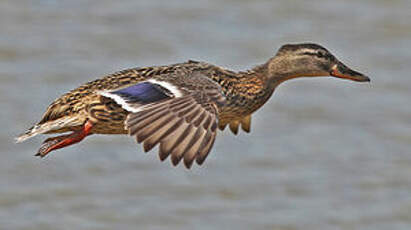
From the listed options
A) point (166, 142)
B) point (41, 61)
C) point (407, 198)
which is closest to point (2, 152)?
point (41, 61)

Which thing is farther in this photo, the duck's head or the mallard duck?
the duck's head

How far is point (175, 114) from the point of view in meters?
8.59

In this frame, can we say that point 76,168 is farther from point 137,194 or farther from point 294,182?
point 294,182

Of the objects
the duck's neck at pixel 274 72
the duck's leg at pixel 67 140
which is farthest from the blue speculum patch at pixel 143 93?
the duck's neck at pixel 274 72

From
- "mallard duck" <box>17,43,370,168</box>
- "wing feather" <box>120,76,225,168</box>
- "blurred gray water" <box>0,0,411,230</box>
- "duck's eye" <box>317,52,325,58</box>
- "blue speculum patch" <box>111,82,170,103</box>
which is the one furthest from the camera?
"blurred gray water" <box>0,0,411,230</box>

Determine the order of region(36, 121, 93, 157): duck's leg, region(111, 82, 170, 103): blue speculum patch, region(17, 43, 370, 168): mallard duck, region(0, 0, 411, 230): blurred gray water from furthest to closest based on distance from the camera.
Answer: region(0, 0, 411, 230): blurred gray water < region(36, 121, 93, 157): duck's leg < region(111, 82, 170, 103): blue speculum patch < region(17, 43, 370, 168): mallard duck

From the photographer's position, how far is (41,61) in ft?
46.3

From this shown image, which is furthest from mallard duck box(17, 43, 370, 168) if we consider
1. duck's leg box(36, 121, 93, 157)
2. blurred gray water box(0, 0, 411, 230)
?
blurred gray water box(0, 0, 411, 230)

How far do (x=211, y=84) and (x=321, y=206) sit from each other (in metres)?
3.29

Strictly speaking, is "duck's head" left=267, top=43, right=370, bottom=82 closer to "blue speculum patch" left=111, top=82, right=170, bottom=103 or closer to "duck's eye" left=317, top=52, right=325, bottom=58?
"duck's eye" left=317, top=52, right=325, bottom=58

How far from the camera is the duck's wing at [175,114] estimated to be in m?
8.17

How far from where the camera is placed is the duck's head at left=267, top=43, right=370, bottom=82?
392 inches

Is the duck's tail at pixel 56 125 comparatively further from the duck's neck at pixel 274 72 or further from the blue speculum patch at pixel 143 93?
the duck's neck at pixel 274 72

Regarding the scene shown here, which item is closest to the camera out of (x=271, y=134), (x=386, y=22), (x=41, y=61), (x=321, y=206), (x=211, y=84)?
(x=211, y=84)
